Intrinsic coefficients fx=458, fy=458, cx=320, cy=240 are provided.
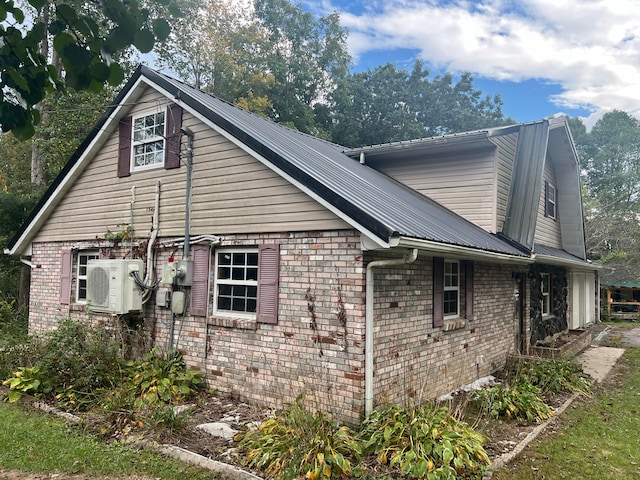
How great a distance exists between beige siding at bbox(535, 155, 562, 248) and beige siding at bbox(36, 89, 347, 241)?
8.13 meters

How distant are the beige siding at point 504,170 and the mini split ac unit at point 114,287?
7.22 meters

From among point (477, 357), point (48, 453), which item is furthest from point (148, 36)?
point (477, 357)

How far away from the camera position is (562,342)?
41.3 ft

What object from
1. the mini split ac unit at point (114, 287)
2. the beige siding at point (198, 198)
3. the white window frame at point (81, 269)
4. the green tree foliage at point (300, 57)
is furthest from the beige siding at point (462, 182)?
the green tree foliage at point (300, 57)

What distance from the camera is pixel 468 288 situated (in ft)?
27.3

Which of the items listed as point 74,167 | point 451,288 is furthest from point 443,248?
point 74,167

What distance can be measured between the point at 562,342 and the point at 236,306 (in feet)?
31.9

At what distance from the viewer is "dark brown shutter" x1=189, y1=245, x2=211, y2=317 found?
7.61 metres

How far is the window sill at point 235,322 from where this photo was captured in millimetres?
6938

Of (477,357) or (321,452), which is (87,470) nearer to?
(321,452)

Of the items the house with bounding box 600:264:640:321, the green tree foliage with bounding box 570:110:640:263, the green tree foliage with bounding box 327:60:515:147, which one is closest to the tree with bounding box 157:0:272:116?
the green tree foliage with bounding box 327:60:515:147

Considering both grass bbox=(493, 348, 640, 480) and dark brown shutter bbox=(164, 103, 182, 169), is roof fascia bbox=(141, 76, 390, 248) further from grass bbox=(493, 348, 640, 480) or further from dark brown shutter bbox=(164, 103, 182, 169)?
grass bbox=(493, 348, 640, 480)

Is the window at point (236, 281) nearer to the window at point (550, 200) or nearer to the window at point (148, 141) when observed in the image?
the window at point (148, 141)

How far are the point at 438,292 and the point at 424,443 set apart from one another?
2.91 meters
